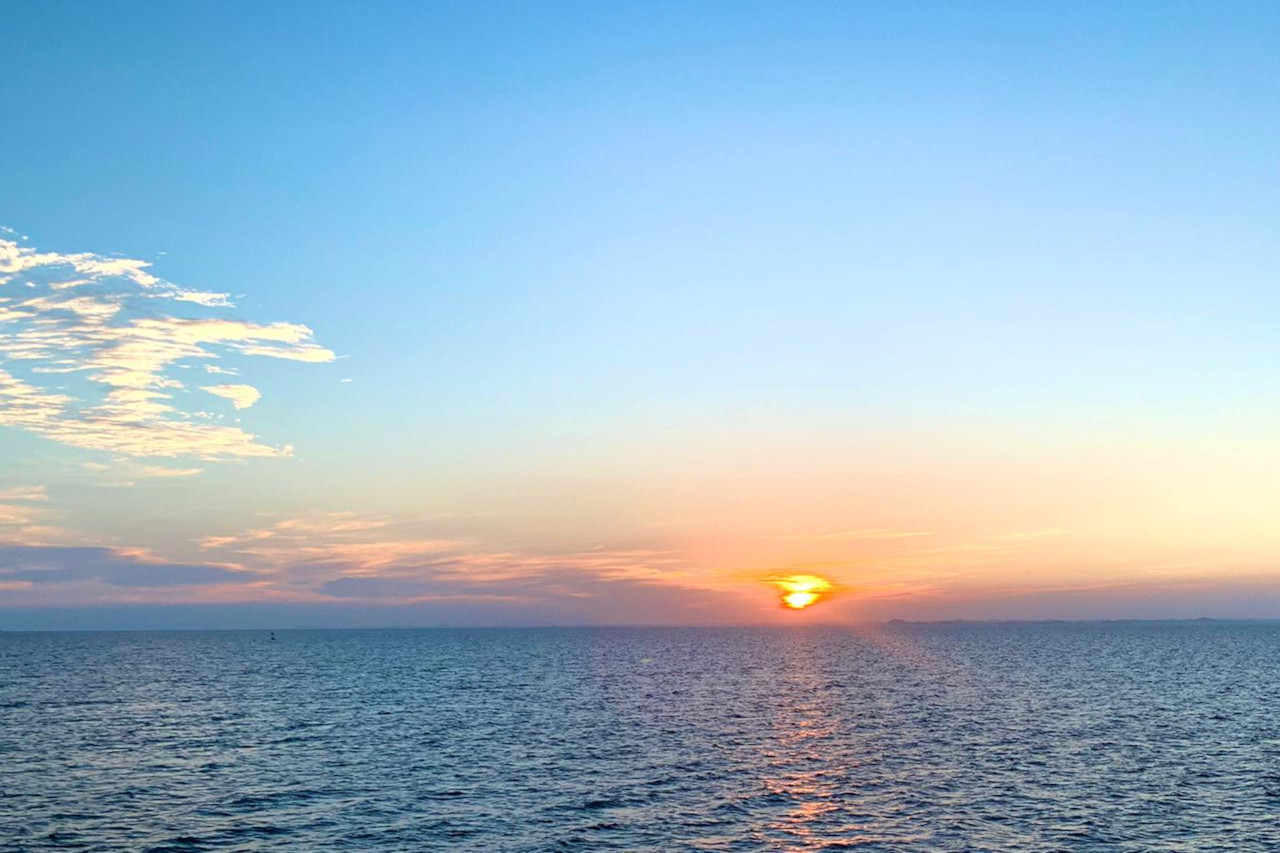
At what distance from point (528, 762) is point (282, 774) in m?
17.9

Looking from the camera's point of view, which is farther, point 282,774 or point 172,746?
point 172,746

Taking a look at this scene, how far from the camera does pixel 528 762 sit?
77125 mm

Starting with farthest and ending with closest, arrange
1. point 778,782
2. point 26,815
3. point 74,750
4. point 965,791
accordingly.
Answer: point 74,750 → point 778,782 → point 965,791 → point 26,815

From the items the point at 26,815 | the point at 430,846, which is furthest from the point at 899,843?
the point at 26,815

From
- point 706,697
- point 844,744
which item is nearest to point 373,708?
point 706,697

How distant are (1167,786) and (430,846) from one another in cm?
4820

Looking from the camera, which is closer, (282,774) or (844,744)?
(282,774)

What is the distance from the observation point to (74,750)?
82312mm

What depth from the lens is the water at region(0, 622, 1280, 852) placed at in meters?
54.8

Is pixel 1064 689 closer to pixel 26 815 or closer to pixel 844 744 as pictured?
pixel 844 744

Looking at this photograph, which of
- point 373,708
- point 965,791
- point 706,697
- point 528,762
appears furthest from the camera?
point 706,697

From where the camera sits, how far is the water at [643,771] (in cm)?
5475

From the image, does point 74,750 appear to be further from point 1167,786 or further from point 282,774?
point 1167,786

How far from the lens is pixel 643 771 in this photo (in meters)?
73.0
